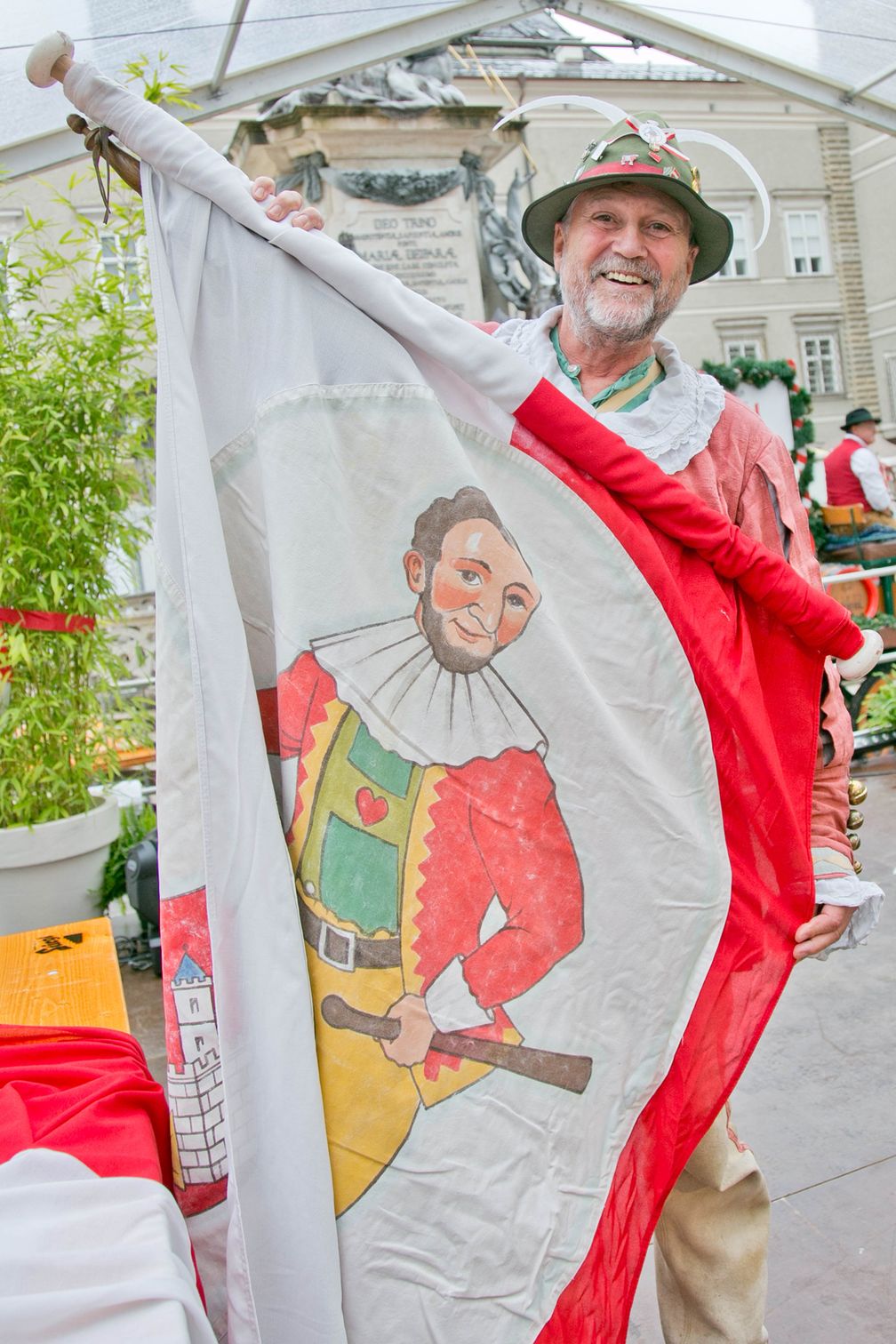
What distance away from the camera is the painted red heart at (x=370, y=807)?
51.5 inches

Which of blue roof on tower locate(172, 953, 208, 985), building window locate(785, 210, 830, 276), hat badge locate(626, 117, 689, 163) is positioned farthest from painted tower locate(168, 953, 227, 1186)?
building window locate(785, 210, 830, 276)

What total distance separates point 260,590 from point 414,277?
9.13 metres

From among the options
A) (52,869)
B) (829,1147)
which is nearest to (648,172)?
(829,1147)

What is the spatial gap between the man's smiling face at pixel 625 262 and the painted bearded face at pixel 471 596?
0.65 m

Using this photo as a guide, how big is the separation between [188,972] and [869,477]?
9352 millimetres

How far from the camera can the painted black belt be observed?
1.26 m

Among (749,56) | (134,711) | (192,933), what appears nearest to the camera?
(192,933)

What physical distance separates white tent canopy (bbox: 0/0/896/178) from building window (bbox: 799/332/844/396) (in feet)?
67.1

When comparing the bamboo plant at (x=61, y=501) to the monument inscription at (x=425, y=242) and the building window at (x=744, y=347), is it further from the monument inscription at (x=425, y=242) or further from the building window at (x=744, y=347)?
the building window at (x=744, y=347)

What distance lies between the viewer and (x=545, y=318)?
6.90 ft

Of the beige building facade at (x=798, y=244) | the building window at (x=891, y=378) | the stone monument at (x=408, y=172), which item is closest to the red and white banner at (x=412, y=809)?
the stone monument at (x=408, y=172)

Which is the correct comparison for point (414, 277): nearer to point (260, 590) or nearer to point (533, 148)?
point (260, 590)

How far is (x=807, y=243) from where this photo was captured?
27.0 meters

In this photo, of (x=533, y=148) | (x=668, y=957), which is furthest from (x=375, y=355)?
(x=533, y=148)
